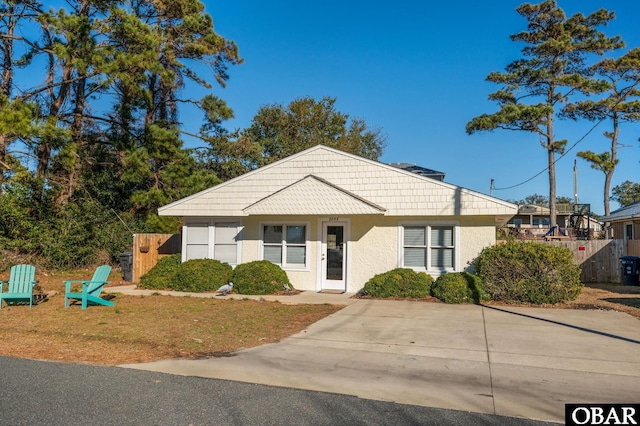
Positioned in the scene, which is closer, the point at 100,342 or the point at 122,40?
the point at 100,342

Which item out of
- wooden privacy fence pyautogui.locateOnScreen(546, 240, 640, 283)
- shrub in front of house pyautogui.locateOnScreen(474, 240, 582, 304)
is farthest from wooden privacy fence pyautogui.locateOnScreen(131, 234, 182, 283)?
wooden privacy fence pyautogui.locateOnScreen(546, 240, 640, 283)

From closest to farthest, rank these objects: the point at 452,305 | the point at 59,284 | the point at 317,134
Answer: the point at 452,305 < the point at 59,284 < the point at 317,134

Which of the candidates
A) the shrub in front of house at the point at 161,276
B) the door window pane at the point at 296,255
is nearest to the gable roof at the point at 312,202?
the door window pane at the point at 296,255

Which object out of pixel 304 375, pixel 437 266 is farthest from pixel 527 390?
pixel 437 266

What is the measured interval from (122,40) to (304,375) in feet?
58.8

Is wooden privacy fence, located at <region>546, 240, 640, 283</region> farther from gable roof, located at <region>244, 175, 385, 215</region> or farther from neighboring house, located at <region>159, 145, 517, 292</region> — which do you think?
gable roof, located at <region>244, 175, 385, 215</region>

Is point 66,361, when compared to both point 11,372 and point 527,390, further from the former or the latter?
point 527,390

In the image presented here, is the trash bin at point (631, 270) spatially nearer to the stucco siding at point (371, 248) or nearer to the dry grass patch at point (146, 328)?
the stucco siding at point (371, 248)

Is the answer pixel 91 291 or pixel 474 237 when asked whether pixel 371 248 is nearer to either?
pixel 474 237

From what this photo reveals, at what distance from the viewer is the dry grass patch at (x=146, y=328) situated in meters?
7.03

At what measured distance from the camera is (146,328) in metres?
8.75

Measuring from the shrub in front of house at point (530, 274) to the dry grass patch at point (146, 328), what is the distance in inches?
174

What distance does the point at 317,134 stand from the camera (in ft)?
124

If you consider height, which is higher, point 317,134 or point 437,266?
point 317,134
